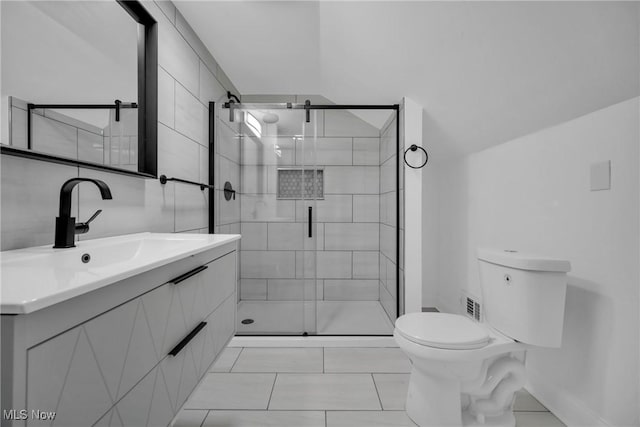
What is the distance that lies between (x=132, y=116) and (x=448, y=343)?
1747 millimetres

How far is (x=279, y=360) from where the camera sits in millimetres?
1910

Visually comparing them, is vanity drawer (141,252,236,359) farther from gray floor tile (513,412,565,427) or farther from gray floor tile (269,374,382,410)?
gray floor tile (513,412,565,427)

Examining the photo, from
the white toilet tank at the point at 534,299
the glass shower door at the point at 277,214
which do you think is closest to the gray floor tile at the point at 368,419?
the white toilet tank at the point at 534,299

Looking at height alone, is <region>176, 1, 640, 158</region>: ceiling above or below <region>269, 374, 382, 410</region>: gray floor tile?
above

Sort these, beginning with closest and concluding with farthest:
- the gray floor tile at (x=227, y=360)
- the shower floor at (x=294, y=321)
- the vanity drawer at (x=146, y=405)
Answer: the vanity drawer at (x=146, y=405)
the gray floor tile at (x=227, y=360)
the shower floor at (x=294, y=321)

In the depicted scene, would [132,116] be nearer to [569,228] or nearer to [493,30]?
[493,30]

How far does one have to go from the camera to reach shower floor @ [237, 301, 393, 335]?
2210 millimetres

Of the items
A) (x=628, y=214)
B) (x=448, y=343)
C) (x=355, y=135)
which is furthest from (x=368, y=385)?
(x=355, y=135)

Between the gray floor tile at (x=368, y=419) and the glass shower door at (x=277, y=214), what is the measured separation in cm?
87

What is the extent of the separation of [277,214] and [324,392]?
130cm

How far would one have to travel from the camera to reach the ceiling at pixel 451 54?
119 centimetres

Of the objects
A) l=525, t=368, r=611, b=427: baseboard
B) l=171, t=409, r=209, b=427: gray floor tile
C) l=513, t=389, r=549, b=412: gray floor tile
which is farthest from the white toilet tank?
l=171, t=409, r=209, b=427: gray floor tile

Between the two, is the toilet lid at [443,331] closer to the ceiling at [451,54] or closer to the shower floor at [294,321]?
the shower floor at [294,321]

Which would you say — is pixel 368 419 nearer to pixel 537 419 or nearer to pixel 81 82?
pixel 537 419
